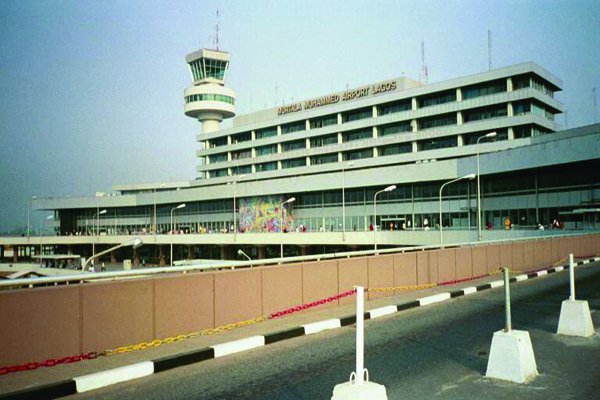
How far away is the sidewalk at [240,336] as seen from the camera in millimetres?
6660

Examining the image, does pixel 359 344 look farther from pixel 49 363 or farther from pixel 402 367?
pixel 49 363

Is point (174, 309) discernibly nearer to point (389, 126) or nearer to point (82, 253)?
point (389, 126)

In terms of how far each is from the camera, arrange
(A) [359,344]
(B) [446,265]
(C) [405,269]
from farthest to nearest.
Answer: (B) [446,265] → (C) [405,269] → (A) [359,344]

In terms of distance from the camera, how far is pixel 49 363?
23.6ft

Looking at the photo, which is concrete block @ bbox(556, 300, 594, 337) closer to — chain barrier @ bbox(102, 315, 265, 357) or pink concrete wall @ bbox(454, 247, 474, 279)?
chain barrier @ bbox(102, 315, 265, 357)

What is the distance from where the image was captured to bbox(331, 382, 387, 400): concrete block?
169 inches

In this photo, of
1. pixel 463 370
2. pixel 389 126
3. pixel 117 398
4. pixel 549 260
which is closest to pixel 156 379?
pixel 117 398

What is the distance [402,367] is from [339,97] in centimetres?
8598

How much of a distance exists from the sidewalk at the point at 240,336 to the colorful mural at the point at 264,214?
2467 inches

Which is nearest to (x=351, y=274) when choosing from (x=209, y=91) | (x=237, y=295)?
(x=237, y=295)

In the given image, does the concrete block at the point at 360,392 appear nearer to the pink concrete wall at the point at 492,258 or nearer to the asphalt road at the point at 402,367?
the asphalt road at the point at 402,367

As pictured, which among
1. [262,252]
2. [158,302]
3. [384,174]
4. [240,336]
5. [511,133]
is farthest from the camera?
[262,252]

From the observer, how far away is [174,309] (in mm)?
8859

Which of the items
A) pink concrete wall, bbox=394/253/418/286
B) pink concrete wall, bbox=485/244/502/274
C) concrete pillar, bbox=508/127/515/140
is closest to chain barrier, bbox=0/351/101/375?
pink concrete wall, bbox=394/253/418/286
